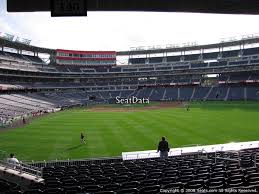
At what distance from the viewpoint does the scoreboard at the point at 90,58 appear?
125000 mm

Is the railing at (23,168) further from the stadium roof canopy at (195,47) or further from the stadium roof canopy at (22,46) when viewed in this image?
the stadium roof canopy at (195,47)

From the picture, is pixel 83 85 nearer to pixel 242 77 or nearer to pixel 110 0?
pixel 242 77

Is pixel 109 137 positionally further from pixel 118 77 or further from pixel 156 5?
pixel 118 77

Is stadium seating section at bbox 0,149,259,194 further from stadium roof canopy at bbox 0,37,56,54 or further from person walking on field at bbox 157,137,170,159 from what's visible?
stadium roof canopy at bbox 0,37,56,54

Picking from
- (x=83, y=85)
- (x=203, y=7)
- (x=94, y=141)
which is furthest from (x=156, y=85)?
(x=203, y=7)

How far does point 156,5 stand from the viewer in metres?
12.2

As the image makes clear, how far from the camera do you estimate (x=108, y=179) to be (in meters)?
11.4

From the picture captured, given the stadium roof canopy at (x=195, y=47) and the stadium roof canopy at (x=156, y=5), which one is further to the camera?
the stadium roof canopy at (x=195, y=47)

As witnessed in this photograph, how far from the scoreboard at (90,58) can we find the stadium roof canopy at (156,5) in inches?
4457

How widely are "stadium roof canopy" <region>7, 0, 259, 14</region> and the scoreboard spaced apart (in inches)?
4457

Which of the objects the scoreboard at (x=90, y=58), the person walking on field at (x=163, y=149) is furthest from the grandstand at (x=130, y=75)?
the person walking on field at (x=163, y=149)

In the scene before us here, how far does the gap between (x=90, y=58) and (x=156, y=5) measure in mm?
119100

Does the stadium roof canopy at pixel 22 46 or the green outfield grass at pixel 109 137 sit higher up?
the stadium roof canopy at pixel 22 46

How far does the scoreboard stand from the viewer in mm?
125000
